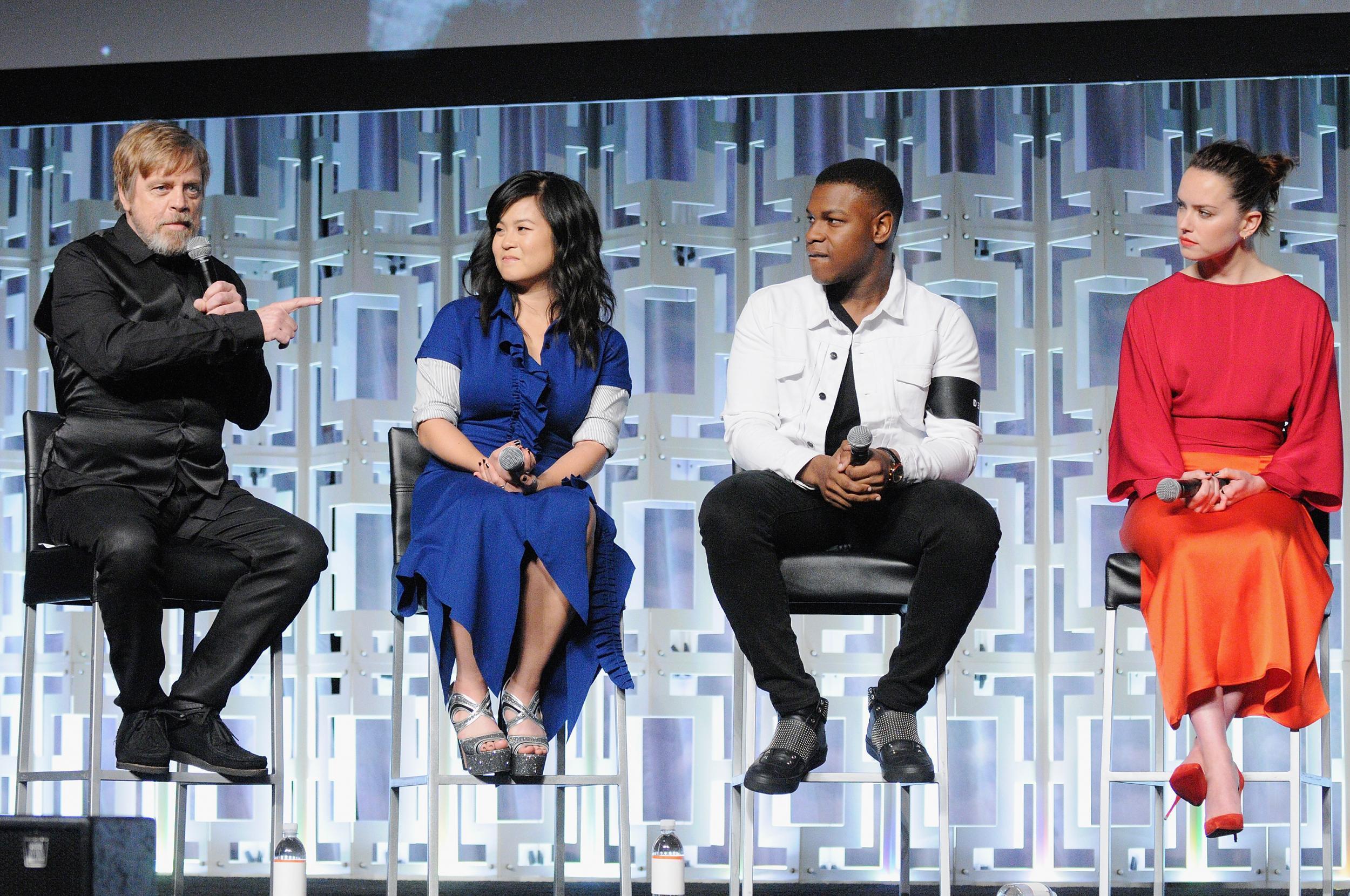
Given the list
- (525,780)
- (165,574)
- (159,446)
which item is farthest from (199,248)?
(525,780)

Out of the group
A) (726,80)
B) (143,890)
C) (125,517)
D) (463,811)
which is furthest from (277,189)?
(143,890)

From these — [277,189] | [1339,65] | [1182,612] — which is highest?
[1339,65]

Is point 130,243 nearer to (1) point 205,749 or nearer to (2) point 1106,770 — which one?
(1) point 205,749

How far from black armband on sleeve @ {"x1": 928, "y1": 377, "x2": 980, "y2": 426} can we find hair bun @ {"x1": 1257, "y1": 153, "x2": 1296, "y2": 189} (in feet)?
2.50

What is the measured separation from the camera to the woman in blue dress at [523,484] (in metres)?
2.69

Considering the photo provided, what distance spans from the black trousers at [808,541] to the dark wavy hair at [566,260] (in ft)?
1.64

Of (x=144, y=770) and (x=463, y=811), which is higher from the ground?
(x=144, y=770)

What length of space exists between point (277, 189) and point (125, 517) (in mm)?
1553

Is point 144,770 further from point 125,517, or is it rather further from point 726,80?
point 726,80

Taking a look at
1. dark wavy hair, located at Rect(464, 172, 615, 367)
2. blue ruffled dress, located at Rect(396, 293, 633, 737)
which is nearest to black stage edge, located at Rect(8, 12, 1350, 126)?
dark wavy hair, located at Rect(464, 172, 615, 367)

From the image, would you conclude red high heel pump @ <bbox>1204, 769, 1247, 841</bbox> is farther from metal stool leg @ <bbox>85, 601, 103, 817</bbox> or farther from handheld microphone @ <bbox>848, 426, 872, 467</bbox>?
metal stool leg @ <bbox>85, 601, 103, 817</bbox>

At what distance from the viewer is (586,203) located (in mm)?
3012

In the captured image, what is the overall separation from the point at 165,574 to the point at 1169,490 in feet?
6.37

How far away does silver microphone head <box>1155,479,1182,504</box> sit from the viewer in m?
2.66
